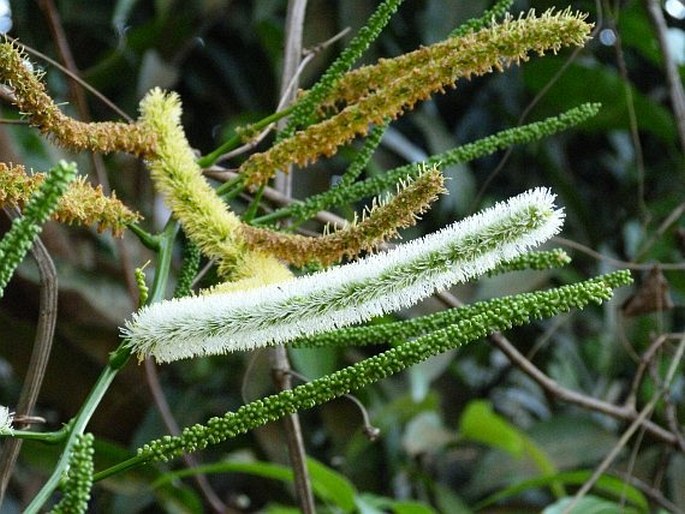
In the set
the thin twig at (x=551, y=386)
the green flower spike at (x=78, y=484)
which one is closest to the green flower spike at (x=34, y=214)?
the green flower spike at (x=78, y=484)

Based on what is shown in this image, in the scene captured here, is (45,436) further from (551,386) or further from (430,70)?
(551,386)

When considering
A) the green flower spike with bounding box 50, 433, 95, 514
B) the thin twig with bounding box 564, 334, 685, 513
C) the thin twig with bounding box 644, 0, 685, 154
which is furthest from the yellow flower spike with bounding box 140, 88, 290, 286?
the thin twig with bounding box 644, 0, 685, 154

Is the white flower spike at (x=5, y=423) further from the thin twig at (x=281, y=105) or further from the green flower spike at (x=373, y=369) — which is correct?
the thin twig at (x=281, y=105)

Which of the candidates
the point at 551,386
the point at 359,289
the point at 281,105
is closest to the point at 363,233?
the point at 359,289

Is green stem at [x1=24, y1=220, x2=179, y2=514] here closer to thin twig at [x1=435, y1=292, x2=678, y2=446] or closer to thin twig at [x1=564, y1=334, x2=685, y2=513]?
thin twig at [x1=435, y1=292, x2=678, y2=446]

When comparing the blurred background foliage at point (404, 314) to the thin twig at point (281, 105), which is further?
the blurred background foliage at point (404, 314)

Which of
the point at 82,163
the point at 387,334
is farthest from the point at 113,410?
the point at 387,334
